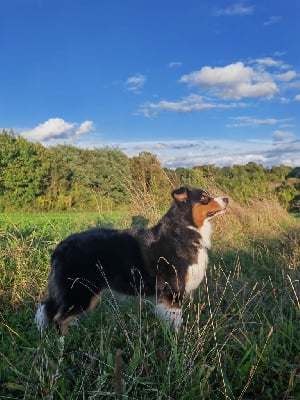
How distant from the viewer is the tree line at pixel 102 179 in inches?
425

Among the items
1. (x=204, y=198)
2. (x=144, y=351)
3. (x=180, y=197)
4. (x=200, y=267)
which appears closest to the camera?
(x=144, y=351)

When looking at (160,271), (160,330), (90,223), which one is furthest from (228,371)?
(90,223)

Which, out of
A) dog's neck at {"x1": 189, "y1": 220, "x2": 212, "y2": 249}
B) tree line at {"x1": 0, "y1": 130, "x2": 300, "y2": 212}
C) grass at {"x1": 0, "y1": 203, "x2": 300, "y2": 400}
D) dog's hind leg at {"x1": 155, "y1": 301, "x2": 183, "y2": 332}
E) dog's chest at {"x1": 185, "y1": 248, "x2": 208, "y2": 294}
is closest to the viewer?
grass at {"x1": 0, "y1": 203, "x2": 300, "y2": 400}

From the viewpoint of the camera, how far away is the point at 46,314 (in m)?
4.20

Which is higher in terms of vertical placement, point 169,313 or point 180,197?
point 180,197

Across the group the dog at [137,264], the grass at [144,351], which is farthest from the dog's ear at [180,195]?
the grass at [144,351]

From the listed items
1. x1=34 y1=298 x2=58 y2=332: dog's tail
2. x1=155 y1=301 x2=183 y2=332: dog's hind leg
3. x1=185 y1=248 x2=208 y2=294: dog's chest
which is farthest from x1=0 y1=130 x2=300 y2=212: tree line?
x1=34 y1=298 x2=58 y2=332: dog's tail

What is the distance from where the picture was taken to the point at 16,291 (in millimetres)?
5250

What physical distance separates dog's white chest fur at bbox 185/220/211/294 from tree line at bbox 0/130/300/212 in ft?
16.4

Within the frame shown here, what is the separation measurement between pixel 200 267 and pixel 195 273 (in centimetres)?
12

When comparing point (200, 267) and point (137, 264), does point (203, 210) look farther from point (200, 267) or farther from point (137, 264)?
point (137, 264)

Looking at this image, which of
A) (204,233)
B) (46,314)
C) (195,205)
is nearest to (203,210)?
(195,205)

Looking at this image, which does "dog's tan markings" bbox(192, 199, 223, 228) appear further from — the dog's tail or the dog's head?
the dog's tail

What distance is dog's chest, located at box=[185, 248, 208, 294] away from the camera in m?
4.47
